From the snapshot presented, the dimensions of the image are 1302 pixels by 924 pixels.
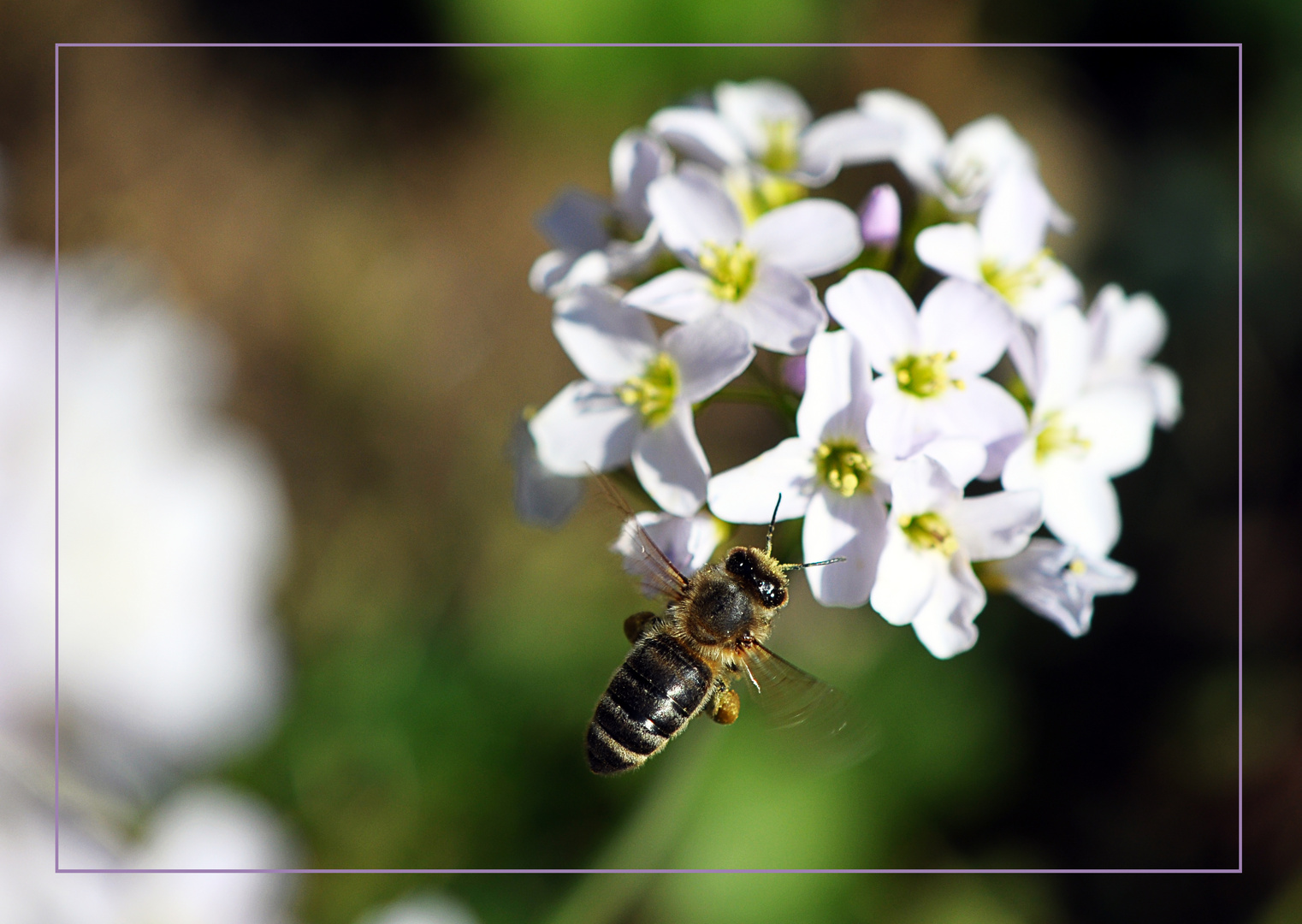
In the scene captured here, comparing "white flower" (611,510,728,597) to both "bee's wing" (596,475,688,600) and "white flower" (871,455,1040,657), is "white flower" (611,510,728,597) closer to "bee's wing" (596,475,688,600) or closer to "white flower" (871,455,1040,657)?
"bee's wing" (596,475,688,600)

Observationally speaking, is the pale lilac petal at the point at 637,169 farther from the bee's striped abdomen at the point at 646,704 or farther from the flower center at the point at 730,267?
the bee's striped abdomen at the point at 646,704

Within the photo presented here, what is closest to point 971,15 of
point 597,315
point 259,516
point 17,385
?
point 597,315

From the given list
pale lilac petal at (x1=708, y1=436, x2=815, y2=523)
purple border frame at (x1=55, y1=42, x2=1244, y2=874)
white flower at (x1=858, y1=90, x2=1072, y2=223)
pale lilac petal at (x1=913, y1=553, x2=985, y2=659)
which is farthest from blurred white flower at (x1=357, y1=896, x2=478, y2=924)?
white flower at (x1=858, y1=90, x2=1072, y2=223)

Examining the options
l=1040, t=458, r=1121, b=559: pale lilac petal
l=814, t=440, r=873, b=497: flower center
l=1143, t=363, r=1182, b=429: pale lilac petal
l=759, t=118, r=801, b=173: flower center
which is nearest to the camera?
l=814, t=440, r=873, b=497: flower center

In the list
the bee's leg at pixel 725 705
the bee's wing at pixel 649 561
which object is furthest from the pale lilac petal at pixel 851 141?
the bee's leg at pixel 725 705

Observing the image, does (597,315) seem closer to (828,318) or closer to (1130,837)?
(828,318)
